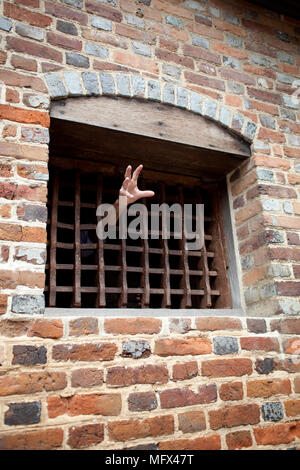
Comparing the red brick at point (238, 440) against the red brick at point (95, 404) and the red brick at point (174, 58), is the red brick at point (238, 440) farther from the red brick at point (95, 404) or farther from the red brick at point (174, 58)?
the red brick at point (174, 58)

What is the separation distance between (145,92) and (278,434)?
Result: 2099 mm

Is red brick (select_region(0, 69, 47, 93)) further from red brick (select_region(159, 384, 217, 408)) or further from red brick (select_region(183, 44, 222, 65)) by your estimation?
red brick (select_region(159, 384, 217, 408))

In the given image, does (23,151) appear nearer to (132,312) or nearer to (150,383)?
(132,312)

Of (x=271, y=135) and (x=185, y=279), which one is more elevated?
(x=271, y=135)

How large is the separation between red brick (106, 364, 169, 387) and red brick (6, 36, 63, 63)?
67.8 inches

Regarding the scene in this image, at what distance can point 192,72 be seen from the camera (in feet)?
8.09

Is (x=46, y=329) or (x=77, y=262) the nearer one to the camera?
(x=46, y=329)

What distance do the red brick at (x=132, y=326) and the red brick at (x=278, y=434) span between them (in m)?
0.77

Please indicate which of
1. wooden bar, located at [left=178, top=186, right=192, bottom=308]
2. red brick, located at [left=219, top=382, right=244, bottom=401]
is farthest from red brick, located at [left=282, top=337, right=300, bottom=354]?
wooden bar, located at [left=178, top=186, right=192, bottom=308]

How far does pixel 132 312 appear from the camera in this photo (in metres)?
2.00

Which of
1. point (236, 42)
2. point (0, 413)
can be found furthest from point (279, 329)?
point (236, 42)

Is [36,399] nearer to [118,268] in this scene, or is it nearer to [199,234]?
[118,268]

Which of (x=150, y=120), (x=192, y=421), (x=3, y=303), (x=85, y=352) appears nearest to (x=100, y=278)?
(x=85, y=352)

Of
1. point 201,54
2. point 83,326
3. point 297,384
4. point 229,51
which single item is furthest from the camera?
point 229,51
